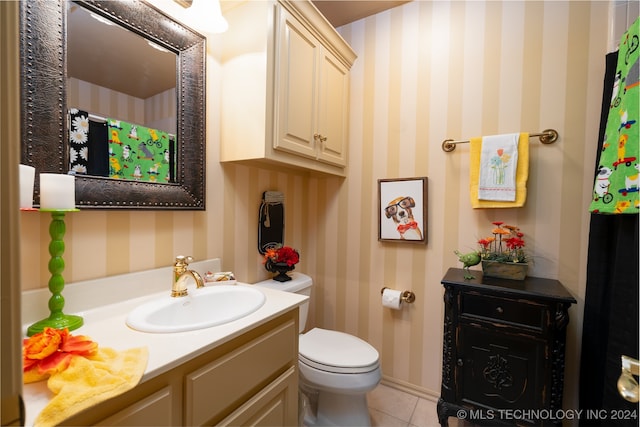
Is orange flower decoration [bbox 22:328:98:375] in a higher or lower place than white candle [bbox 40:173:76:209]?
lower

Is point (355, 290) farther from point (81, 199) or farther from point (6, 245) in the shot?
point (6, 245)

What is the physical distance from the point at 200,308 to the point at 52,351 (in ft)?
1.92

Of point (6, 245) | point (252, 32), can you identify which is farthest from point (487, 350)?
point (252, 32)

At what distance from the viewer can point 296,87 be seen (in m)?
1.53

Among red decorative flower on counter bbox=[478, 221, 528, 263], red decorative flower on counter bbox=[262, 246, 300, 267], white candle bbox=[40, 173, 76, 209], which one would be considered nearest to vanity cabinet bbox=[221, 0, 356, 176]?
red decorative flower on counter bbox=[262, 246, 300, 267]

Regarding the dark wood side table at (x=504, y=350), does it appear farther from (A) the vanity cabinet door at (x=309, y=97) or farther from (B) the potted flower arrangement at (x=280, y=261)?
(A) the vanity cabinet door at (x=309, y=97)

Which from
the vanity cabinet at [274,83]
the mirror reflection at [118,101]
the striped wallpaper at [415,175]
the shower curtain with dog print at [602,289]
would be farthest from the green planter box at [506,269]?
the mirror reflection at [118,101]

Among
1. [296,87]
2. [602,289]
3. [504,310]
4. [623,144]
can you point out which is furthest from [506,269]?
[296,87]

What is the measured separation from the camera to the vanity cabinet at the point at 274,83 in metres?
1.36

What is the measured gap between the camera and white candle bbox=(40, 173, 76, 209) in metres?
0.84

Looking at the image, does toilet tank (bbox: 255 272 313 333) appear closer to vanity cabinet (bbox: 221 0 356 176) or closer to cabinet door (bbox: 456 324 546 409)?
vanity cabinet (bbox: 221 0 356 176)

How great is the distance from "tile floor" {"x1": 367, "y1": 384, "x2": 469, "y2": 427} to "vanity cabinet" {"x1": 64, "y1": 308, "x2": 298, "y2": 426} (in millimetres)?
765

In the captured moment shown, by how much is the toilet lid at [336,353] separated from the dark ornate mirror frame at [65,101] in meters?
0.98

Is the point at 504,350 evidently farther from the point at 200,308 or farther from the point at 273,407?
the point at 200,308
